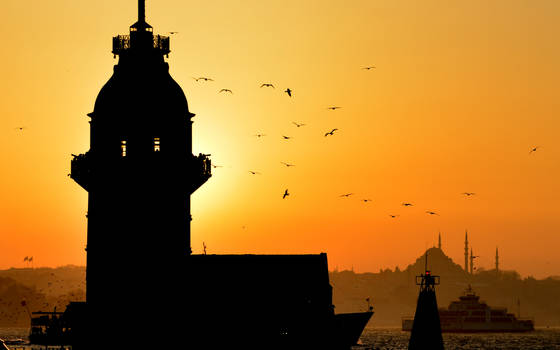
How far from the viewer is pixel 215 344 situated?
77.5 m

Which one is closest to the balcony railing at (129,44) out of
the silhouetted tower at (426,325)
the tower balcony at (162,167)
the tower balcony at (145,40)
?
the tower balcony at (145,40)

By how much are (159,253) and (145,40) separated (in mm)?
12898

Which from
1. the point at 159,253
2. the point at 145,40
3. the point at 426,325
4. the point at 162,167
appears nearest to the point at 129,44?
the point at 145,40

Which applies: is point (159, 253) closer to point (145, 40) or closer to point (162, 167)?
point (162, 167)

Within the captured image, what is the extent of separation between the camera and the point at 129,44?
263 ft

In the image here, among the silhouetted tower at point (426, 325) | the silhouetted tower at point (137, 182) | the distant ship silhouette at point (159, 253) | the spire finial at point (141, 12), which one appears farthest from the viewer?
the silhouetted tower at point (426, 325)

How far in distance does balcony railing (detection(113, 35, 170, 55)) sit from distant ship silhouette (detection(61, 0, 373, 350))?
0.20 ft

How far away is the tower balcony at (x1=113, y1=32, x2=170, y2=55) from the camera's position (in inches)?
3150

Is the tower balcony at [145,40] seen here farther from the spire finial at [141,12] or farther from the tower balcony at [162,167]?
the tower balcony at [162,167]

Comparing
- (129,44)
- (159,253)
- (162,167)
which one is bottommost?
(159,253)

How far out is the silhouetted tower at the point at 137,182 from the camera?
256 feet

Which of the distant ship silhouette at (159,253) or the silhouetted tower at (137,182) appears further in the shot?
the silhouetted tower at (137,182)

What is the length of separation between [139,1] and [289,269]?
18618mm

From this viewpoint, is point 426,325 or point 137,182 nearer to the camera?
point 137,182
